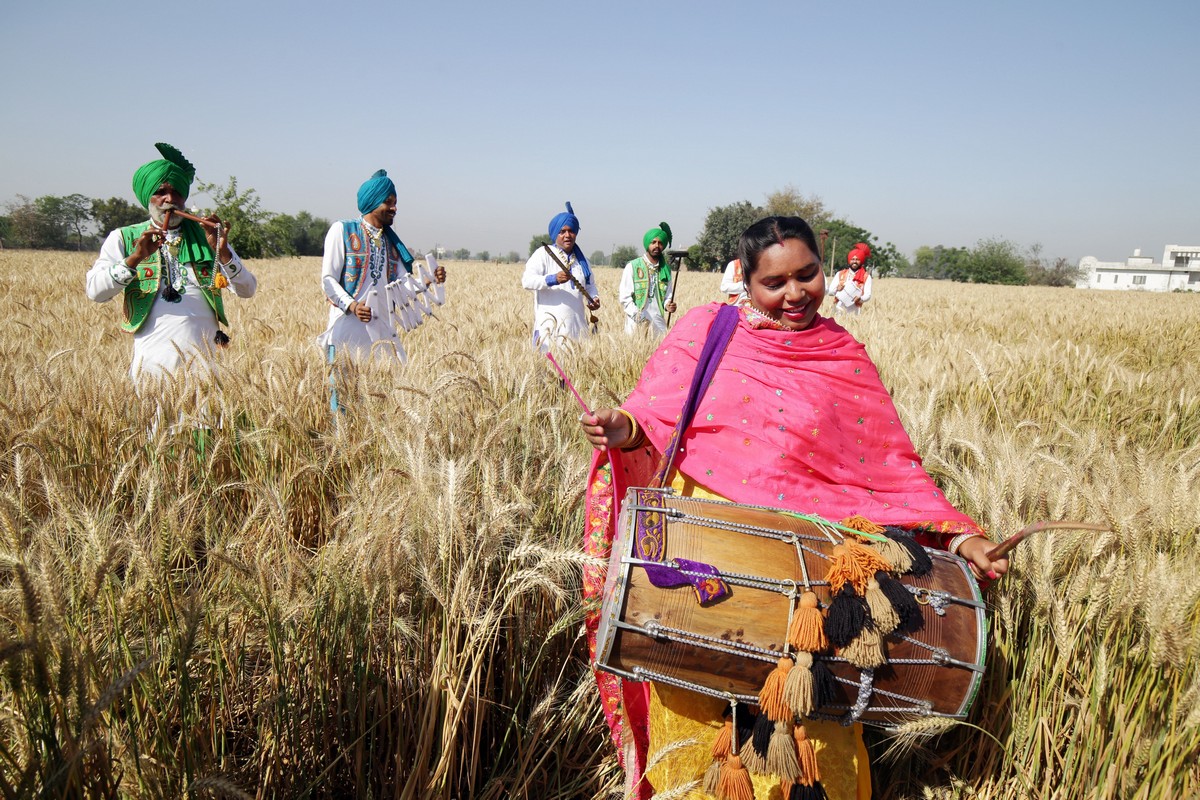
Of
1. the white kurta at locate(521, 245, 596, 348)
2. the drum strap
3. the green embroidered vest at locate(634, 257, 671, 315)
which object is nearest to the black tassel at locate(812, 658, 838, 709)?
the drum strap

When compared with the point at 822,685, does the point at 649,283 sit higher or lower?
higher

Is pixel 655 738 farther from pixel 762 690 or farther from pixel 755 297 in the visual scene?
pixel 755 297

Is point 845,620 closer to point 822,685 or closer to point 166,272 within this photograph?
point 822,685

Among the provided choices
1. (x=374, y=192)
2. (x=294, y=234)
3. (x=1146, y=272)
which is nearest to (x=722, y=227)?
(x=294, y=234)

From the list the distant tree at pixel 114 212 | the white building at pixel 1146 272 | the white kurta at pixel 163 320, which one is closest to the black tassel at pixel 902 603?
the white kurta at pixel 163 320

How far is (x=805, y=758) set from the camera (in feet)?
4.81

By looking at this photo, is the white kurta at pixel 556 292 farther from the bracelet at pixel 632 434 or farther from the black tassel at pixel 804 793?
the black tassel at pixel 804 793

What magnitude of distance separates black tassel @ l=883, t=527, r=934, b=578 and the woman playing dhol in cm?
15

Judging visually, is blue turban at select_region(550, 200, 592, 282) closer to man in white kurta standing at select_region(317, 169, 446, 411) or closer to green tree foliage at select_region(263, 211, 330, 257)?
man in white kurta standing at select_region(317, 169, 446, 411)

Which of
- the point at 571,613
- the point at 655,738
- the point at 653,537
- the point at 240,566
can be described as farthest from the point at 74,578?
the point at 655,738

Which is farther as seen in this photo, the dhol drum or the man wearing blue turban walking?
the man wearing blue turban walking

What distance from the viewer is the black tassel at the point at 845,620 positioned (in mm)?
1371

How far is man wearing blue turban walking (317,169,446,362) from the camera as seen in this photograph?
4211 mm

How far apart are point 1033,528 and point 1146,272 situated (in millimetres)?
124671
